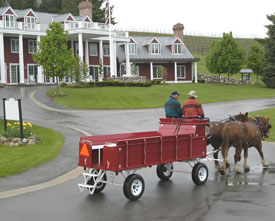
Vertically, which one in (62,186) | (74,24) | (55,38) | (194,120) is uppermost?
(74,24)

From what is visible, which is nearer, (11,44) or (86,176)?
(86,176)

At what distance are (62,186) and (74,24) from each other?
43196 mm

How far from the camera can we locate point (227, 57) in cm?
6188

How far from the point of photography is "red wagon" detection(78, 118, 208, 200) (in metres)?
8.94

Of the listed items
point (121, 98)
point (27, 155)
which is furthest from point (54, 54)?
point (27, 155)

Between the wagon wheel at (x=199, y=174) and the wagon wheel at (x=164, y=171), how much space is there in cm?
97

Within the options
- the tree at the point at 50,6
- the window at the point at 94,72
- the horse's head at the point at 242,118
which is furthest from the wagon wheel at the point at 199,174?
the tree at the point at 50,6

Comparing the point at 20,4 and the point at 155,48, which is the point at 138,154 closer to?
the point at 155,48

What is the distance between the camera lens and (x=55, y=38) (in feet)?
124

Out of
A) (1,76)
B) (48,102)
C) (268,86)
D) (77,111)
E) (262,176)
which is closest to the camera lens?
(262,176)

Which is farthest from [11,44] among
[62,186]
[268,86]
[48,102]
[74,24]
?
[62,186]

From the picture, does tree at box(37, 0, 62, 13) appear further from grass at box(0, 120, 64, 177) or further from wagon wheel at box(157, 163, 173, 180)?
wagon wheel at box(157, 163, 173, 180)

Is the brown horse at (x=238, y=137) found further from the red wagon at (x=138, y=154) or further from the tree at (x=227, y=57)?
the tree at (x=227, y=57)

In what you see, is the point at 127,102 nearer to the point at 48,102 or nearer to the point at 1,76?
the point at 48,102
